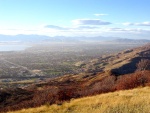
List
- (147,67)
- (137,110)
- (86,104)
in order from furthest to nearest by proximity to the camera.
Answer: (147,67) < (86,104) < (137,110)

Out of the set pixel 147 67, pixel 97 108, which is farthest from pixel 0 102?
pixel 147 67

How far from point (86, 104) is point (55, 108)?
3177 mm

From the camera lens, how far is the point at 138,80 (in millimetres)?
51375

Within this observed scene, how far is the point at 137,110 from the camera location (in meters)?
22.4

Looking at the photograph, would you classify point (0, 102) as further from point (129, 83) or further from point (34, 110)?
point (34, 110)

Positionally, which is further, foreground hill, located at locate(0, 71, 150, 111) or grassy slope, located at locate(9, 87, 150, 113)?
foreground hill, located at locate(0, 71, 150, 111)

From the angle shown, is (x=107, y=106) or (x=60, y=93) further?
(x=60, y=93)

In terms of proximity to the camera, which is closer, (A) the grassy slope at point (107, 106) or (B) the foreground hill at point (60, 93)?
(A) the grassy slope at point (107, 106)

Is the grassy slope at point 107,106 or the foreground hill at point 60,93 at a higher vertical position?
the grassy slope at point 107,106

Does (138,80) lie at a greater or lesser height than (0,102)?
greater

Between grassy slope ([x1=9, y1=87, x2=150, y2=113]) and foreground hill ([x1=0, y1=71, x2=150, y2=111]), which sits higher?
grassy slope ([x1=9, y1=87, x2=150, y2=113])

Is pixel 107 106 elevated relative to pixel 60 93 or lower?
elevated

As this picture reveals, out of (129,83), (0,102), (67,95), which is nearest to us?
(67,95)

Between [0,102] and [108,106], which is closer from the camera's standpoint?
[108,106]
